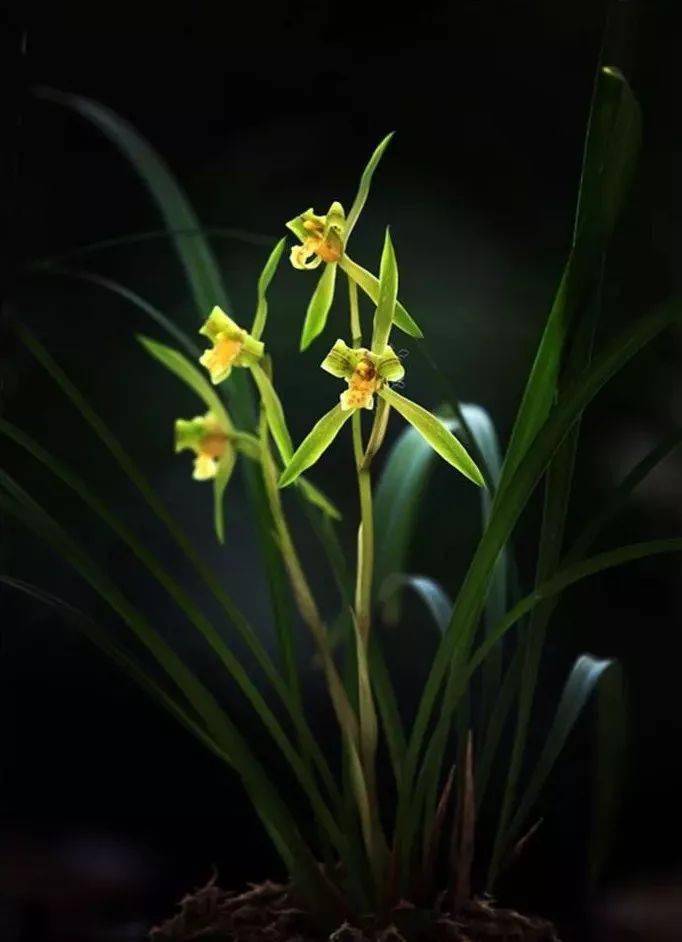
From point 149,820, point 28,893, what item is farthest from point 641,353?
point 28,893

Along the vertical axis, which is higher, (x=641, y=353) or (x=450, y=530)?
(x=641, y=353)

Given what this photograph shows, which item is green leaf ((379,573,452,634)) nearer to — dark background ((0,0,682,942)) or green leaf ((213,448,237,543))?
dark background ((0,0,682,942))

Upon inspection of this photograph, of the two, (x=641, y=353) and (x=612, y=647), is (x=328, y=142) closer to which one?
(x=641, y=353)

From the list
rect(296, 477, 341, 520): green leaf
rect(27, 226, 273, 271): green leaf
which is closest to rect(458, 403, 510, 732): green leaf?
rect(296, 477, 341, 520): green leaf

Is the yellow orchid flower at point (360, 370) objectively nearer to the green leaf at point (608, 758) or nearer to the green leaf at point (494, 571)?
the green leaf at point (494, 571)

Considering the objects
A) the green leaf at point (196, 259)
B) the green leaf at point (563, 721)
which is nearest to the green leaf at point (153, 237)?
the green leaf at point (196, 259)

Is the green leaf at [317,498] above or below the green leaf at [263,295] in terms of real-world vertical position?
below
